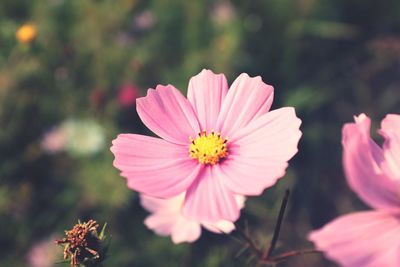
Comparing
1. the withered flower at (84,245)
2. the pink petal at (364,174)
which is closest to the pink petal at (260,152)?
the pink petal at (364,174)

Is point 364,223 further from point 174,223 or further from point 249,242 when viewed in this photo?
point 174,223

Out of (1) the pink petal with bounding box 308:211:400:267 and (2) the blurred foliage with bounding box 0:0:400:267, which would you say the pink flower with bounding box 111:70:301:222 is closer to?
(1) the pink petal with bounding box 308:211:400:267

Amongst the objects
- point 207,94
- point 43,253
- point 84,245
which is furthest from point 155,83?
point 84,245

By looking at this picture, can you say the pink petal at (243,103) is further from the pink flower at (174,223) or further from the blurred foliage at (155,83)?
the blurred foliage at (155,83)

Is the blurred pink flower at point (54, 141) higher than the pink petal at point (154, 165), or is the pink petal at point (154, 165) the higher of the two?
the blurred pink flower at point (54, 141)

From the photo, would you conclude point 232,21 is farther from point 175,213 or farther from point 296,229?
point 175,213

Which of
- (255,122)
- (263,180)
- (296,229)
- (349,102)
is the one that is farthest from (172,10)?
(263,180)
